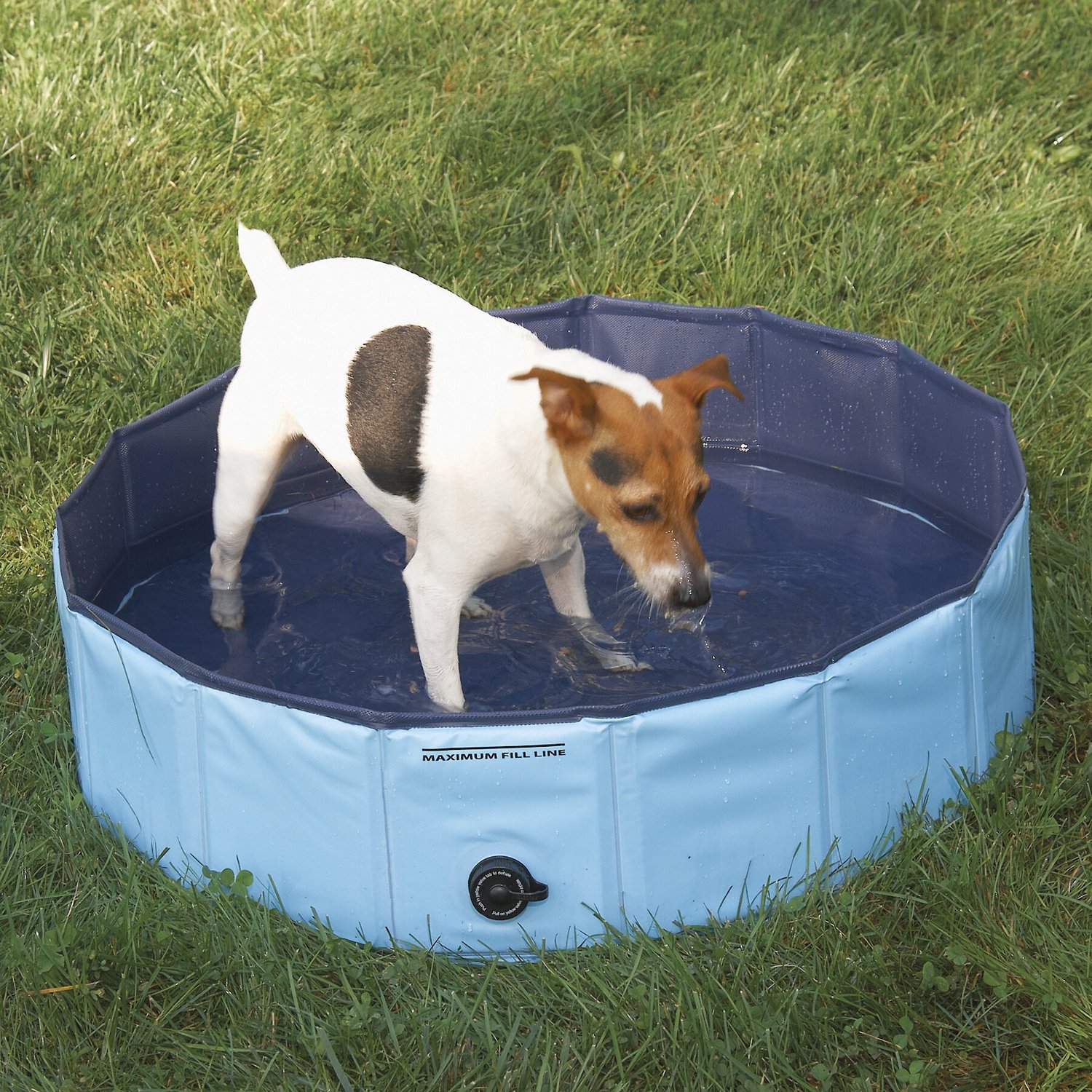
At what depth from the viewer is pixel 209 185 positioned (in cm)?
691

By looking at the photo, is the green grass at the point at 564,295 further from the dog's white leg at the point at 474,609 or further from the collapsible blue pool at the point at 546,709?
the dog's white leg at the point at 474,609

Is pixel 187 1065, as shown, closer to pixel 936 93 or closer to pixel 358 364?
pixel 358 364

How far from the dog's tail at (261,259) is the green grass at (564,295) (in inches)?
52.5

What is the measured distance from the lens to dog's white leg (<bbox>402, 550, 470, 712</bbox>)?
4.12 meters

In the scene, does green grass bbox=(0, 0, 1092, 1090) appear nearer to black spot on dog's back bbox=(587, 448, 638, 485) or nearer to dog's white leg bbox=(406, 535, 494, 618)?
black spot on dog's back bbox=(587, 448, 638, 485)

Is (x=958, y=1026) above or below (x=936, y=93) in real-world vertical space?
below

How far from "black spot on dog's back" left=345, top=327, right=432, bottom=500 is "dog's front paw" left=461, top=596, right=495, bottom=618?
103 cm

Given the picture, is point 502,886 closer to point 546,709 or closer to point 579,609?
point 546,709

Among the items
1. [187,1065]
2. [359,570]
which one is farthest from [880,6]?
[187,1065]

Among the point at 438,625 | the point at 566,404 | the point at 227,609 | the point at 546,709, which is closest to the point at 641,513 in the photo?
the point at 566,404

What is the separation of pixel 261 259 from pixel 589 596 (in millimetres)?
1732

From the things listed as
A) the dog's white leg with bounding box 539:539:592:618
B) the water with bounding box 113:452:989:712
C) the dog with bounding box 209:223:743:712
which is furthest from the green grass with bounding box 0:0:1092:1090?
the dog's white leg with bounding box 539:539:592:618

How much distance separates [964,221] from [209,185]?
3.76 metres

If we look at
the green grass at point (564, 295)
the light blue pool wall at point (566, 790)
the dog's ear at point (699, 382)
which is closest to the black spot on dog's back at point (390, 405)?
the dog's ear at point (699, 382)
